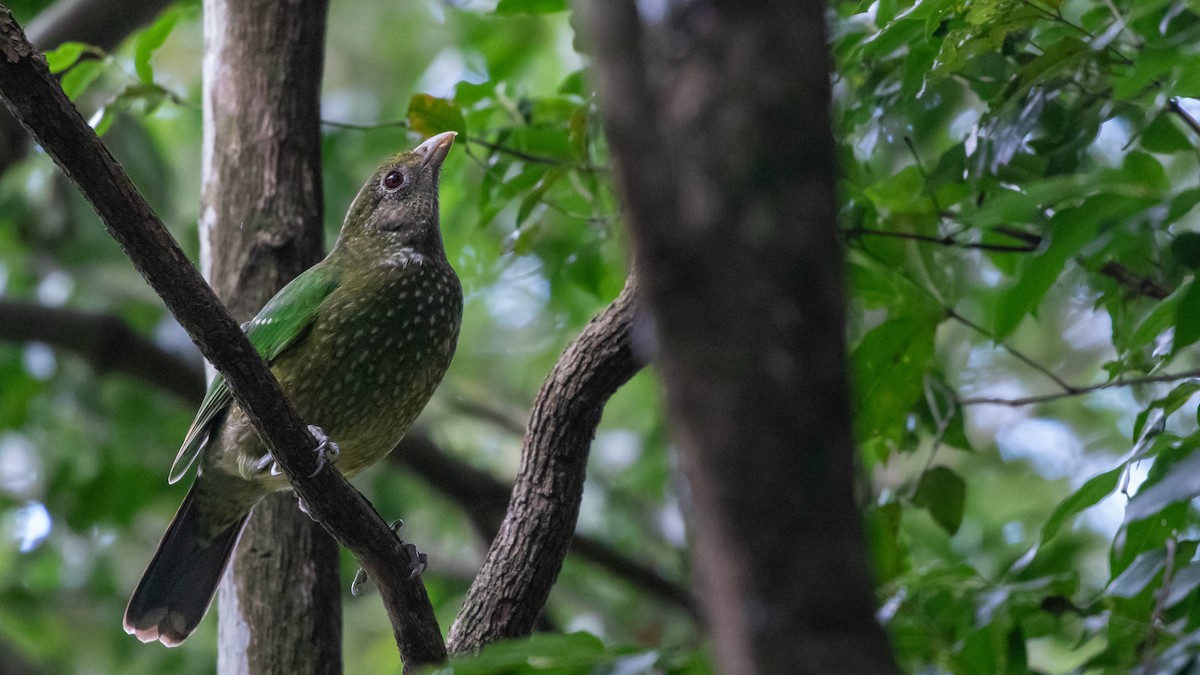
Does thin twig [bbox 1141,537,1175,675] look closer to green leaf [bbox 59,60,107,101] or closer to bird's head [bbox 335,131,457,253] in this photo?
bird's head [bbox 335,131,457,253]

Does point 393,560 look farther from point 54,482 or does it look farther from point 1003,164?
point 54,482

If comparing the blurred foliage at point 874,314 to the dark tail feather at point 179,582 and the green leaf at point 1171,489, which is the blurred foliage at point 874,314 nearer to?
the green leaf at point 1171,489

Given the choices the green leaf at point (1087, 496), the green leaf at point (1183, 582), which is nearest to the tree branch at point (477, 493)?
the green leaf at point (1087, 496)

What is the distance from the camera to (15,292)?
6516 millimetres

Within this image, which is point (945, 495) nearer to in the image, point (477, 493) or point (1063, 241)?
point (1063, 241)

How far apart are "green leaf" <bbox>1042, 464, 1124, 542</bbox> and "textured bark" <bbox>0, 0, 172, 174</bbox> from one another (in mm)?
4177

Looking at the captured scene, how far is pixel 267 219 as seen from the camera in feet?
12.0

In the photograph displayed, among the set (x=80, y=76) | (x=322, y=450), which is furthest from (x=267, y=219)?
(x=322, y=450)

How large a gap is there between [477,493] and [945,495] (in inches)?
102

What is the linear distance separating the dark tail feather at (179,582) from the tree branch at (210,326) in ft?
3.49

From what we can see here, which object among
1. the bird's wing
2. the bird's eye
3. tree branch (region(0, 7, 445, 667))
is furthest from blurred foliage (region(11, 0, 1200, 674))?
tree branch (region(0, 7, 445, 667))

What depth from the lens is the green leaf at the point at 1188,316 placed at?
77.5 inches

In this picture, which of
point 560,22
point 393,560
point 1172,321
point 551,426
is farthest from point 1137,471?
point 560,22

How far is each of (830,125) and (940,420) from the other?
7.17 ft
